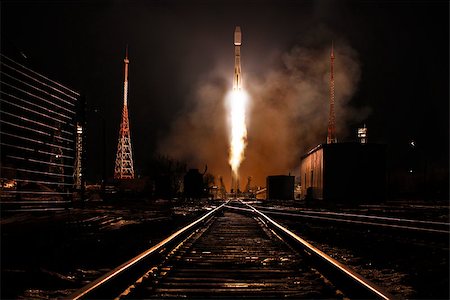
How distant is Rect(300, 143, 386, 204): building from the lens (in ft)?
132

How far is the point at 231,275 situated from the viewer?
664cm

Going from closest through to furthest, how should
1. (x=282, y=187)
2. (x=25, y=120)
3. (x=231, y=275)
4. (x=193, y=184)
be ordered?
(x=231, y=275)
(x=25, y=120)
(x=193, y=184)
(x=282, y=187)

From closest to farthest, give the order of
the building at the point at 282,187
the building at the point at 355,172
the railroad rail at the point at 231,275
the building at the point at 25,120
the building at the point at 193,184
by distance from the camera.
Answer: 1. the railroad rail at the point at 231,275
2. the building at the point at 25,120
3. the building at the point at 355,172
4. the building at the point at 193,184
5. the building at the point at 282,187

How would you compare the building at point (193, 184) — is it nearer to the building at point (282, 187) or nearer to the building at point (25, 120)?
the building at point (282, 187)

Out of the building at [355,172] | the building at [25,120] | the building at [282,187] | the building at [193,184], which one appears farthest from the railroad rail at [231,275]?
the building at [282,187]

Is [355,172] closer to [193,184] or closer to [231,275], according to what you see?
[193,184]

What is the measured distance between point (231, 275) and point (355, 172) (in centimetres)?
3547

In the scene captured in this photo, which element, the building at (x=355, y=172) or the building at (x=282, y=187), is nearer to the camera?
the building at (x=355, y=172)

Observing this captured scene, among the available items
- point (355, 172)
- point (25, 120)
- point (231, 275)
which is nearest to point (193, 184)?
point (355, 172)

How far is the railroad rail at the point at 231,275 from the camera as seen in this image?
17.3ft

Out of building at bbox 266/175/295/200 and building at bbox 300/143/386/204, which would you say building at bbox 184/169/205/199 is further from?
building at bbox 300/143/386/204

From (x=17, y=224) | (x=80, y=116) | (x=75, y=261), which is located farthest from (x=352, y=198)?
(x=75, y=261)

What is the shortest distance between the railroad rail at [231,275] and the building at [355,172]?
103ft

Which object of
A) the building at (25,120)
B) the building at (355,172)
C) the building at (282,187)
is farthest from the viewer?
the building at (282,187)
